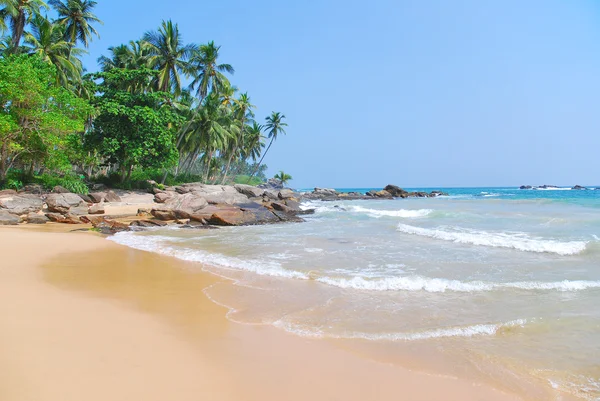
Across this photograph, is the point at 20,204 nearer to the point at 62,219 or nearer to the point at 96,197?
the point at 62,219

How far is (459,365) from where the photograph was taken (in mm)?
3391

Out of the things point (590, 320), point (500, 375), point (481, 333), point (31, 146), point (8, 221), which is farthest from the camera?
point (31, 146)

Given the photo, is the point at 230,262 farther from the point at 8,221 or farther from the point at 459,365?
the point at 8,221

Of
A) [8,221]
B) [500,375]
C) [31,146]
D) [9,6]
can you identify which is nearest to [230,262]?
[500,375]

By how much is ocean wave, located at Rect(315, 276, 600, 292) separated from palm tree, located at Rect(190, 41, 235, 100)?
31946 millimetres

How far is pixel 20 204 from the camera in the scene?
16.6 metres

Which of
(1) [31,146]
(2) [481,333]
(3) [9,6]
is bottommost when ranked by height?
(2) [481,333]

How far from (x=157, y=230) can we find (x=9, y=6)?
800 inches

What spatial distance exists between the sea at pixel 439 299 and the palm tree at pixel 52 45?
23.9 metres

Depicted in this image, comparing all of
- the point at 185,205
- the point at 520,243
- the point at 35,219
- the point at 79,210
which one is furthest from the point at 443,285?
the point at 79,210

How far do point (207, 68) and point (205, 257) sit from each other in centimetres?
2945

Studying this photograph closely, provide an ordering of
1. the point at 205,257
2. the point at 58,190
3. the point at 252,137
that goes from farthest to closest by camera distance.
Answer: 1. the point at 252,137
2. the point at 58,190
3. the point at 205,257

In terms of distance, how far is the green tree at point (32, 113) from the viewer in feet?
61.2

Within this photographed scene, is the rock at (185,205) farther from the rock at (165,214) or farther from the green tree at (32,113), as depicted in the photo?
the green tree at (32,113)
